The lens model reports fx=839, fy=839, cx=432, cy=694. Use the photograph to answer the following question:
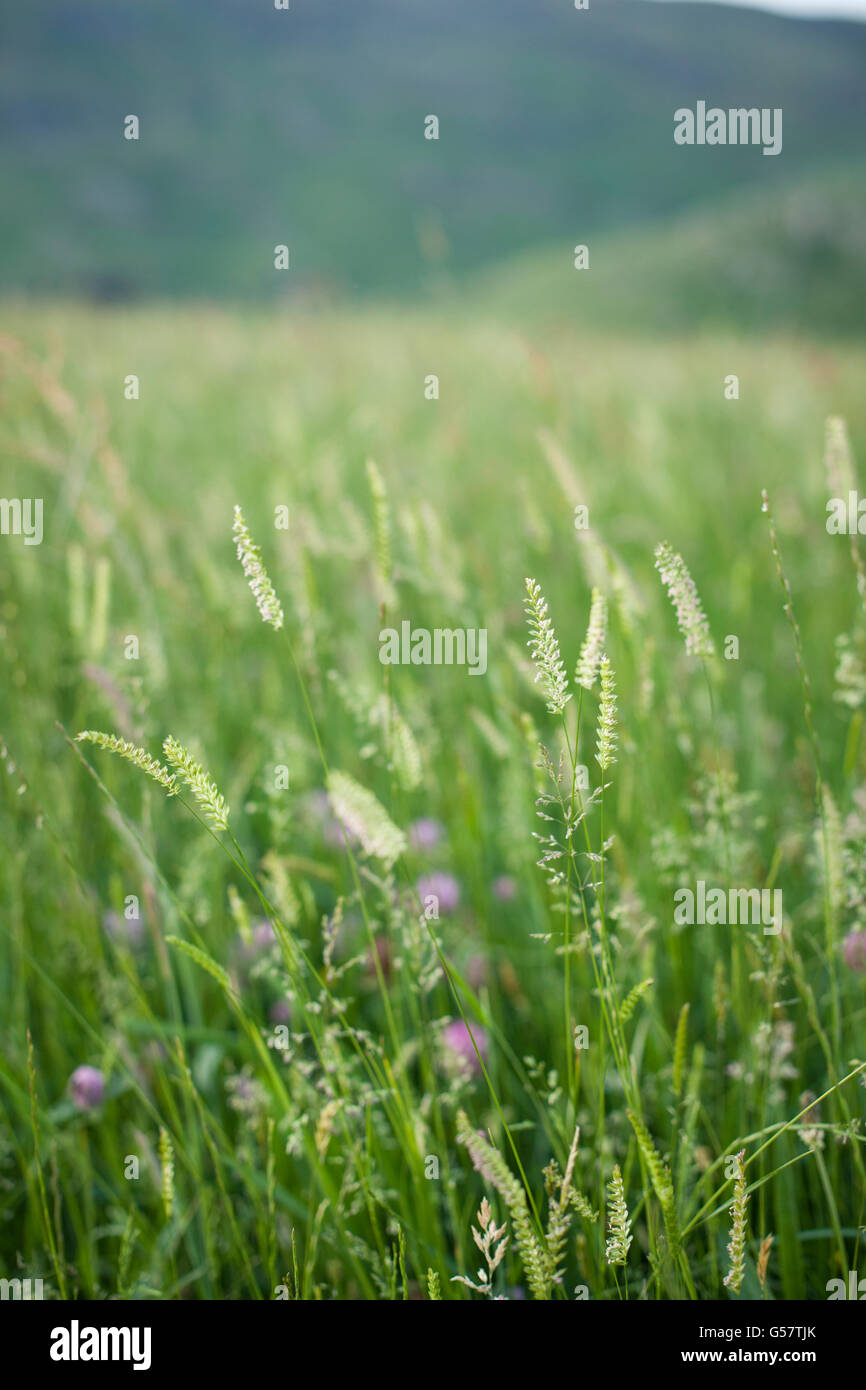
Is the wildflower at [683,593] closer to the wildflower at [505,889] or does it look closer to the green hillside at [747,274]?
the wildflower at [505,889]

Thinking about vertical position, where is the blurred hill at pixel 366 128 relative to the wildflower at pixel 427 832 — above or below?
above

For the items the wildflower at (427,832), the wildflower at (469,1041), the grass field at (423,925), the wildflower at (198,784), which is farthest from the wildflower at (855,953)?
the wildflower at (198,784)

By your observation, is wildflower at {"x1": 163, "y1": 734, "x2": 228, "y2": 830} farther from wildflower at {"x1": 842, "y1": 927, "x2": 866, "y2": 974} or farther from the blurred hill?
the blurred hill

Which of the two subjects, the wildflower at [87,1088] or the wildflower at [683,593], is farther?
the wildflower at [87,1088]

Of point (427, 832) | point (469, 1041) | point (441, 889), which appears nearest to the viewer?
point (469, 1041)

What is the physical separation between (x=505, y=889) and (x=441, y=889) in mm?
132

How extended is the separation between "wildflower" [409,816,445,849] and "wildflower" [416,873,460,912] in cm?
7

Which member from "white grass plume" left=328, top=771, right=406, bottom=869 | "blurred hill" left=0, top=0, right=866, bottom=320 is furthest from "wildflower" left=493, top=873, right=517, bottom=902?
"blurred hill" left=0, top=0, right=866, bottom=320

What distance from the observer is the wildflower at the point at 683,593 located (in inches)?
25.2

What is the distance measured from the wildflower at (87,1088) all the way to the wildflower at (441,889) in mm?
459

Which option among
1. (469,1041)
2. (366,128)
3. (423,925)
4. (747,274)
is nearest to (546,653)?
(423,925)

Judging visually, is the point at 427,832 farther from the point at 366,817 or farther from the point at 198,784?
the point at 198,784

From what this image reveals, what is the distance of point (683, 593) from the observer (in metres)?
0.66
